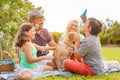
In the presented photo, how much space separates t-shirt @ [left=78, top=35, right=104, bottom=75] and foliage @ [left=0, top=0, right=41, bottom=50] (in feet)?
28.2

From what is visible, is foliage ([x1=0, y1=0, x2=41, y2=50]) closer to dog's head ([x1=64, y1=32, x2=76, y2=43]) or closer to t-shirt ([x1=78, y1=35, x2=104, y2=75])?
dog's head ([x1=64, y1=32, x2=76, y2=43])

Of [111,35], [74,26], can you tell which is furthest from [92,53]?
[111,35]

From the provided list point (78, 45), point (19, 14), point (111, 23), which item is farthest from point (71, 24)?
point (111, 23)

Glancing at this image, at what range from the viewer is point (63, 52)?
6805 mm

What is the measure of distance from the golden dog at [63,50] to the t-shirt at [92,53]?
0.31 m

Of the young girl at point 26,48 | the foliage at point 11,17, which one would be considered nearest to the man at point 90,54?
the young girl at point 26,48

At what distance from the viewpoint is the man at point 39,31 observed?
7094 mm

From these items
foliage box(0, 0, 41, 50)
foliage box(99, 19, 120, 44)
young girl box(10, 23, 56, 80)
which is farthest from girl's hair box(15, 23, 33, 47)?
foliage box(99, 19, 120, 44)

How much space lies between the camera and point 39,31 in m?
7.46

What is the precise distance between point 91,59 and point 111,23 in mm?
25557

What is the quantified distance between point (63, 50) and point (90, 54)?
0.48 metres

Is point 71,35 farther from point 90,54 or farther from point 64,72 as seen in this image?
point 64,72

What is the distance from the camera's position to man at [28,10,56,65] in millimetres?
7094

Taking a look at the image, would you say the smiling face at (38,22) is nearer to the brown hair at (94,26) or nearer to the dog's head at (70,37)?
the dog's head at (70,37)
